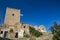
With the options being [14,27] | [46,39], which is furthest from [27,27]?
[46,39]

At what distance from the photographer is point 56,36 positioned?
28016 mm

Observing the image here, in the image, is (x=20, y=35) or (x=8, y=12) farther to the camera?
(x=8, y=12)

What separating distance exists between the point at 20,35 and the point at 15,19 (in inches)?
487

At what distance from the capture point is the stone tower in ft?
153

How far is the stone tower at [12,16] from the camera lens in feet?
153

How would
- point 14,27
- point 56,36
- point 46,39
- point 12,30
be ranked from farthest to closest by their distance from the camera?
1. point 14,27
2. point 12,30
3. point 46,39
4. point 56,36

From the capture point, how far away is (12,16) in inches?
1880

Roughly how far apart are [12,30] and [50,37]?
1372 centimetres

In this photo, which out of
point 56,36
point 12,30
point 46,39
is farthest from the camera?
point 12,30

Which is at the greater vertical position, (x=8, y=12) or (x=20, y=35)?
(x=8, y=12)

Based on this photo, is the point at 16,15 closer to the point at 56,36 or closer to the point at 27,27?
the point at 27,27

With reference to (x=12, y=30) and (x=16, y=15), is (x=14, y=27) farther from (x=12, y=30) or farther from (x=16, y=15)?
(x=16, y=15)

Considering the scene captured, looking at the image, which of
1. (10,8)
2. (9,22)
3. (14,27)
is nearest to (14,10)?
(10,8)

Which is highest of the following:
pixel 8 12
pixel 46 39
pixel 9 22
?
pixel 8 12
